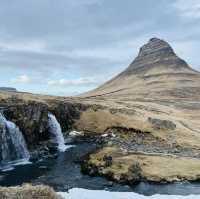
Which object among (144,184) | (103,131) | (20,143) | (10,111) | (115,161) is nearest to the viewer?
(144,184)

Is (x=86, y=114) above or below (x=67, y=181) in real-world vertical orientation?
above

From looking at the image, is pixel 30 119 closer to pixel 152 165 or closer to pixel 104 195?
pixel 152 165

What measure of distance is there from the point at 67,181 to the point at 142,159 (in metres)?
15.2

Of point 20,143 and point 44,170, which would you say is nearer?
point 44,170

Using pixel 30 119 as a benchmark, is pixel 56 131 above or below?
below

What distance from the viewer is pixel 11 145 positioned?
8100cm

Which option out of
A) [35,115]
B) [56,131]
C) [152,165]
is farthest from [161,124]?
[152,165]

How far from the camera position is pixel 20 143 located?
82.6 meters

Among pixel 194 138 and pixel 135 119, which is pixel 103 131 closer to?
pixel 135 119

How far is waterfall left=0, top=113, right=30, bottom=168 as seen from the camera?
78.5 metres

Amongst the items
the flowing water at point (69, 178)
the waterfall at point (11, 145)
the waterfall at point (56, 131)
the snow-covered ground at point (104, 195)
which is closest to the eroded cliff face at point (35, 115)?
the waterfall at point (56, 131)

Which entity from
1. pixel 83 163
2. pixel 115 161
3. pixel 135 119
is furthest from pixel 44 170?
pixel 135 119

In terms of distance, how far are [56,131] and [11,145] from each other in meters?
13.6

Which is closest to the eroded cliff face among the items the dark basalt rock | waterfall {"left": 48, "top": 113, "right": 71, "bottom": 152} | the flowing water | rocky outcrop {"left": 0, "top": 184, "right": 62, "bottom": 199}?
waterfall {"left": 48, "top": 113, "right": 71, "bottom": 152}
